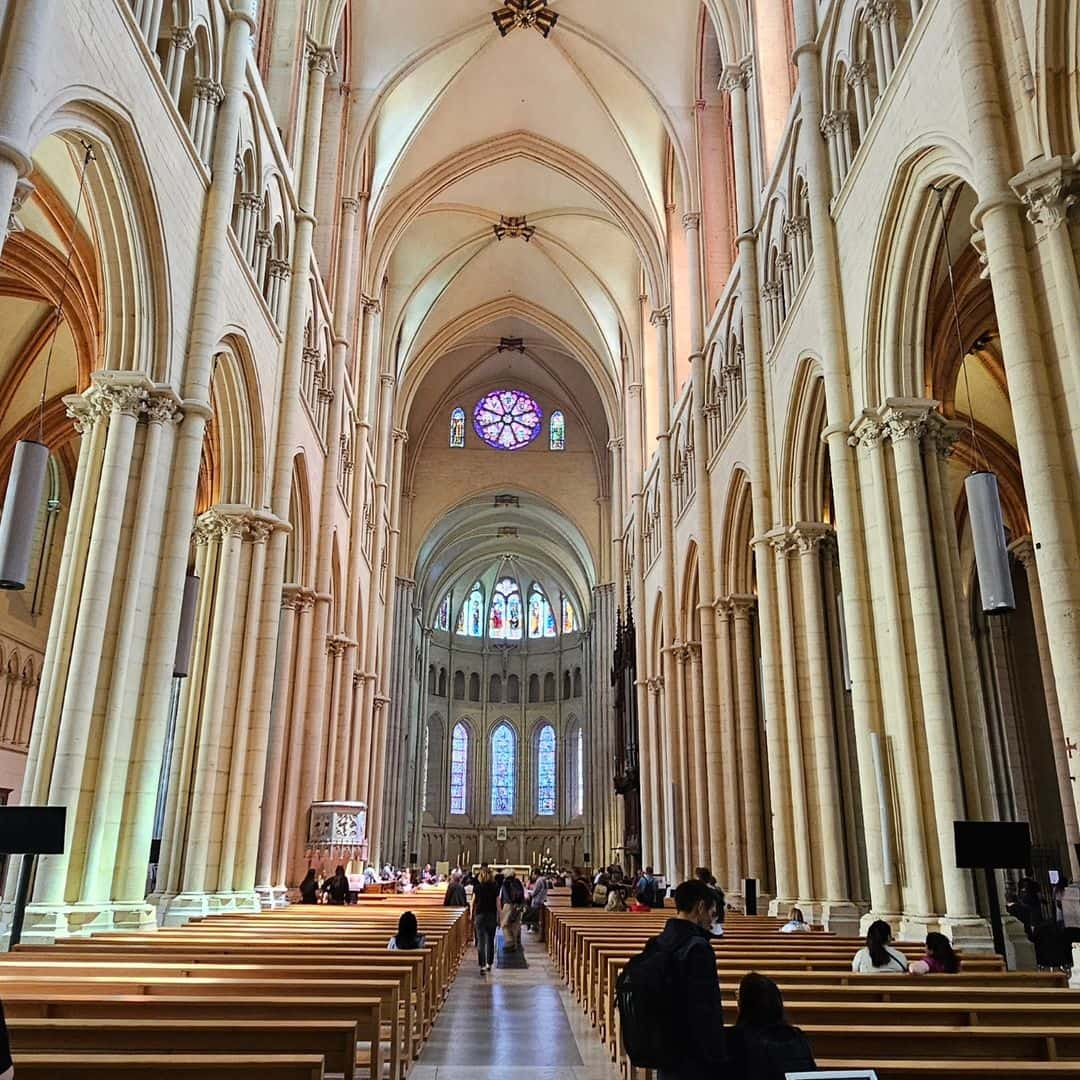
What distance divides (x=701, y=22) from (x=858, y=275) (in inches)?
493

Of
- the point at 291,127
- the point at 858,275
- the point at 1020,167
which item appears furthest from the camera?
the point at 291,127

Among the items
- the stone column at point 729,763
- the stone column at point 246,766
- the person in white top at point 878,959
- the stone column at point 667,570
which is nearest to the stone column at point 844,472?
the person in white top at point 878,959

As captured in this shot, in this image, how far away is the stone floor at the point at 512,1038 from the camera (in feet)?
22.9

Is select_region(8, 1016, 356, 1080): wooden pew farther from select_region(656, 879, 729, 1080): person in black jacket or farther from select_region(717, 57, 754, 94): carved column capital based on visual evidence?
select_region(717, 57, 754, 94): carved column capital

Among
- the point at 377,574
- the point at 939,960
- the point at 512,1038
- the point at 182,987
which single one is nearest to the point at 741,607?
the point at 512,1038

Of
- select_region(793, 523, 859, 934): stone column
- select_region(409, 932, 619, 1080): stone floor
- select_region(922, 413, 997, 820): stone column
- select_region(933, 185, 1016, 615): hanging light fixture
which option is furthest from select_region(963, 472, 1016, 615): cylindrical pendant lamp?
select_region(793, 523, 859, 934): stone column

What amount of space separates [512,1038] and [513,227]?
26383 mm

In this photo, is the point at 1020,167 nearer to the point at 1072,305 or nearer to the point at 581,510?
the point at 1072,305

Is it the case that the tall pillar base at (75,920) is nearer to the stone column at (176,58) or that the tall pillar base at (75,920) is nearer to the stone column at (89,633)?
the stone column at (89,633)

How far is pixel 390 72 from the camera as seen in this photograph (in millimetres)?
22484

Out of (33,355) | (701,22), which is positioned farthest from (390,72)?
(33,355)

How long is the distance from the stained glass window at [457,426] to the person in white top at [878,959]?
122 ft

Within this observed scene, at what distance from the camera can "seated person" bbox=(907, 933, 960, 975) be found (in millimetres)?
6785

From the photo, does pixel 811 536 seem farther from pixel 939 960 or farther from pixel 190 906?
pixel 190 906
